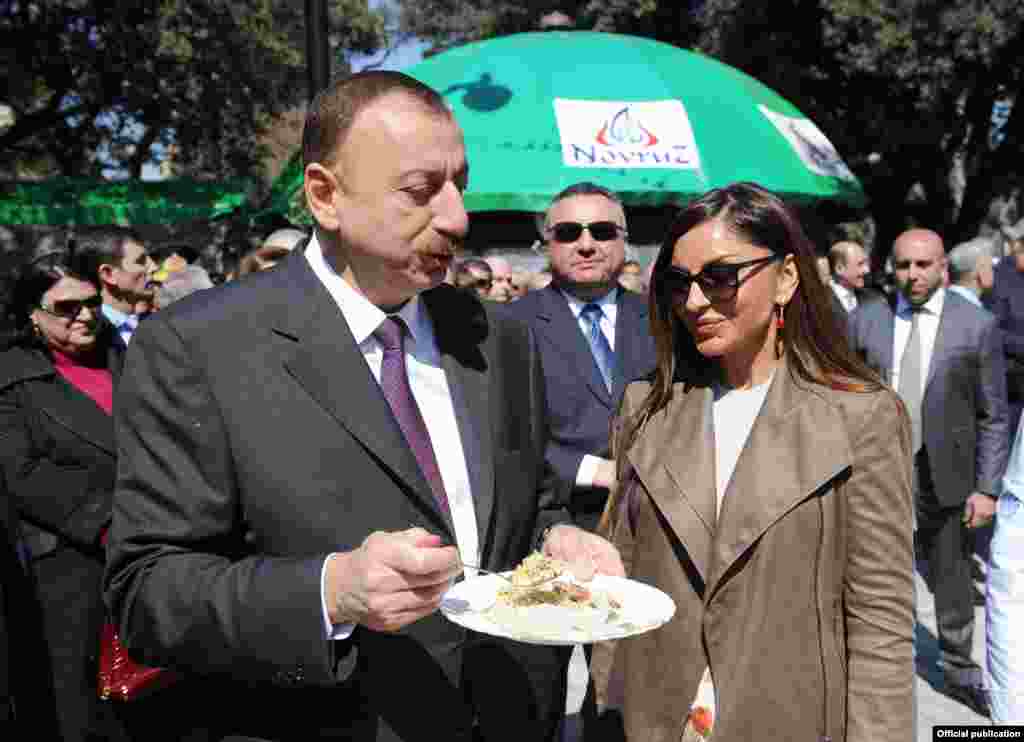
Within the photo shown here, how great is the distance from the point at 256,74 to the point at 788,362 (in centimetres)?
1869

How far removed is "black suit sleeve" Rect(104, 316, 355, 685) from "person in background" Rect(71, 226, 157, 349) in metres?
3.64

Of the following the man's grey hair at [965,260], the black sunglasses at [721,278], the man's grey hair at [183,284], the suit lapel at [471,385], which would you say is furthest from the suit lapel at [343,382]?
the man's grey hair at [965,260]

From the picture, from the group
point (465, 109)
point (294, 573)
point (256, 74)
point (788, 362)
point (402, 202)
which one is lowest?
point (294, 573)

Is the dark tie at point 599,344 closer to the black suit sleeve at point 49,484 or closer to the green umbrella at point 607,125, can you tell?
the black suit sleeve at point 49,484

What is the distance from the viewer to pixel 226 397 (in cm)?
188

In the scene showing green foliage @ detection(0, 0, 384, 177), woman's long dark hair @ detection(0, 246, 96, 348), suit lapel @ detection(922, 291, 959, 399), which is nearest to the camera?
woman's long dark hair @ detection(0, 246, 96, 348)

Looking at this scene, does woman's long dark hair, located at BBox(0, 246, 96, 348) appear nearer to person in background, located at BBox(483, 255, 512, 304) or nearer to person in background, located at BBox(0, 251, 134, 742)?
person in background, located at BBox(0, 251, 134, 742)

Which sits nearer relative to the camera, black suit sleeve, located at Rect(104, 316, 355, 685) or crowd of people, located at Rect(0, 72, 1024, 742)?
black suit sleeve, located at Rect(104, 316, 355, 685)

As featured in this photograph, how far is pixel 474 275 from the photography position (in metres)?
7.65

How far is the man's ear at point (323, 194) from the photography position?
201 centimetres

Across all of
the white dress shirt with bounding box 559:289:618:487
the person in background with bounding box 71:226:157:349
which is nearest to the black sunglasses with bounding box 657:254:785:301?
the white dress shirt with bounding box 559:289:618:487

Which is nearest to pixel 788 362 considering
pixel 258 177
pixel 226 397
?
pixel 226 397

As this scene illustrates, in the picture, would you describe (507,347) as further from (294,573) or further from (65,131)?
(65,131)

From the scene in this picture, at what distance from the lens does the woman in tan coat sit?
2412mm
